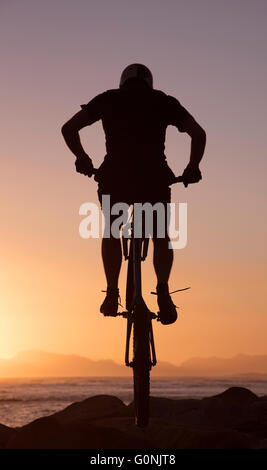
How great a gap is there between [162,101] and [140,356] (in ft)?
8.50

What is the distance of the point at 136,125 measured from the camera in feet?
20.4

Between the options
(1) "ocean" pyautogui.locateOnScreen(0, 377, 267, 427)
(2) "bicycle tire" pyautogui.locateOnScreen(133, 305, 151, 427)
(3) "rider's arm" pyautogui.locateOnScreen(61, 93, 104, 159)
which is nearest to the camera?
(2) "bicycle tire" pyautogui.locateOnScreen(133, 305, 151, 427)

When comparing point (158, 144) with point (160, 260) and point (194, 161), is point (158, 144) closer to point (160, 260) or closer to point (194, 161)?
point (194, 161)

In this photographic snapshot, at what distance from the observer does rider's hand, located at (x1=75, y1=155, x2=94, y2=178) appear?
6.36m

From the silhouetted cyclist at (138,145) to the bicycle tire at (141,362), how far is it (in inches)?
9.3

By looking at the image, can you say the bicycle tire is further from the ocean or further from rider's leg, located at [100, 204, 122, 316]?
the ocean

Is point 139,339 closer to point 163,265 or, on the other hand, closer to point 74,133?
point 163,265

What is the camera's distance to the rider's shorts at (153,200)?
6.31 meters

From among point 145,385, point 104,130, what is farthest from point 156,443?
point 104,130

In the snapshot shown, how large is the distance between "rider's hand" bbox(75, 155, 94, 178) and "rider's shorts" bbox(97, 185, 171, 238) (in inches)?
8.4

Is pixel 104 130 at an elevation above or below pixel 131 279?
above

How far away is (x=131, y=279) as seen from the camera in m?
6.74

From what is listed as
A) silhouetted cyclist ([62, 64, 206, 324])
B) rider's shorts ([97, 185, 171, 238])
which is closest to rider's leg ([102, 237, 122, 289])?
silhouetted cyclist ([62, 64, 206, 324])

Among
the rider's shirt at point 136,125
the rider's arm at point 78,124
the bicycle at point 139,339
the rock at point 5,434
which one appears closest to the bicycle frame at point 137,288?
the bicycle at point 139,339
